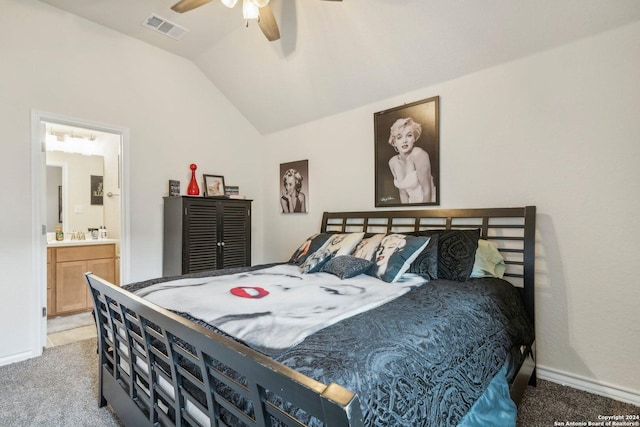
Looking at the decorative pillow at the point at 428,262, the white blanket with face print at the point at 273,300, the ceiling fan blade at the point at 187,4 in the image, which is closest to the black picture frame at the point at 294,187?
the white blanket with face print at the point at 273,300

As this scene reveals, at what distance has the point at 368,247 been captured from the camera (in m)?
2.53

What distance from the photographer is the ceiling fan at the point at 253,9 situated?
2148mm

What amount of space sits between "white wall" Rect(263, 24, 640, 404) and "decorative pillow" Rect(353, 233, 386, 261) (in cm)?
77

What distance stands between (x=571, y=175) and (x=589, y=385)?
1.46 metres

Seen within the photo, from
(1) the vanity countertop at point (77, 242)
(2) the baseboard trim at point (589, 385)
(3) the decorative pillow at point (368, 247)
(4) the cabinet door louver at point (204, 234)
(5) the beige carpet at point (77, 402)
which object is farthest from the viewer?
(1) the vanity countertop at point (77, 242)

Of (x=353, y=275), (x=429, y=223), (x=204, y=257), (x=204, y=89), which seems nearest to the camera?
(x=353, y=275)

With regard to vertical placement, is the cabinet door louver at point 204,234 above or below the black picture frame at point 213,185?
below

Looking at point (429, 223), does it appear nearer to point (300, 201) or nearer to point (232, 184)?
point (300, 201)

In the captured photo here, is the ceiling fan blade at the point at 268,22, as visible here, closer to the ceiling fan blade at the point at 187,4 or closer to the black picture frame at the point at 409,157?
the ceiling fan blade at the point at 187,4

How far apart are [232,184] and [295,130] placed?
1.13 m

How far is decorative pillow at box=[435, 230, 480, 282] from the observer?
2.21 m

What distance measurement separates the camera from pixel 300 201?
409cm

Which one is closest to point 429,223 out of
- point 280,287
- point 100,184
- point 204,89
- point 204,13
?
point 280,287

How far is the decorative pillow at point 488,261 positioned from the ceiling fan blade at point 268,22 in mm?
2309
